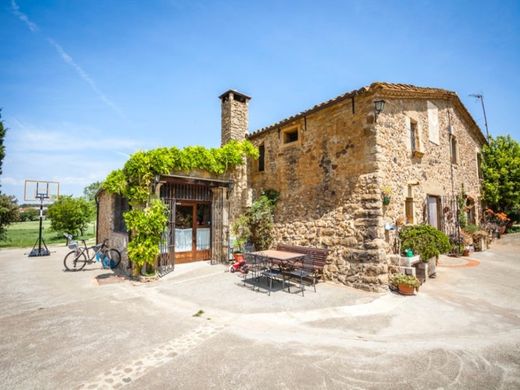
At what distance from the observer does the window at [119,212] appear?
9680 mm

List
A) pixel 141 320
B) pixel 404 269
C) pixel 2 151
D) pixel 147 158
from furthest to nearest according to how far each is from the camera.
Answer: pixel 2 151 → pixel 147 158 → pixel 404 269 → pixel 141 320

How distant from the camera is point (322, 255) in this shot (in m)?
6.90

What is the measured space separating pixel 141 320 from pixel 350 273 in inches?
202

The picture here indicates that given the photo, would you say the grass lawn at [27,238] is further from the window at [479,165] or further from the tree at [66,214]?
the window at [479,165]

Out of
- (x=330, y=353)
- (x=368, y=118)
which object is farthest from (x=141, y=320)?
(x=368, y=118)

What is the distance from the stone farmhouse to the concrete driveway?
4.96ft

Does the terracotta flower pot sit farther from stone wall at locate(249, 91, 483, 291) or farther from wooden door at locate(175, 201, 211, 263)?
wooden door at locate(175, 201, 211, 263)

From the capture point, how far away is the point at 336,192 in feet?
24.5

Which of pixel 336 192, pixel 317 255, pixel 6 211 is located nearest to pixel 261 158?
pixel 336 192

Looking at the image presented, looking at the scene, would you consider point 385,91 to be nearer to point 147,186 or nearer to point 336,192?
point 336,192

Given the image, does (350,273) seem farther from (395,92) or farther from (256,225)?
(395,92)

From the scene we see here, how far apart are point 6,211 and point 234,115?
19482 mm

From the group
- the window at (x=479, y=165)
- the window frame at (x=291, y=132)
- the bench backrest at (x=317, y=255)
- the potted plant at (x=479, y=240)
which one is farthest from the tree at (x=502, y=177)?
the bench backrest at (x=317, y=255)

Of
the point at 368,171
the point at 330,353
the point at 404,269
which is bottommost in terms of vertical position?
the point at 330,353
